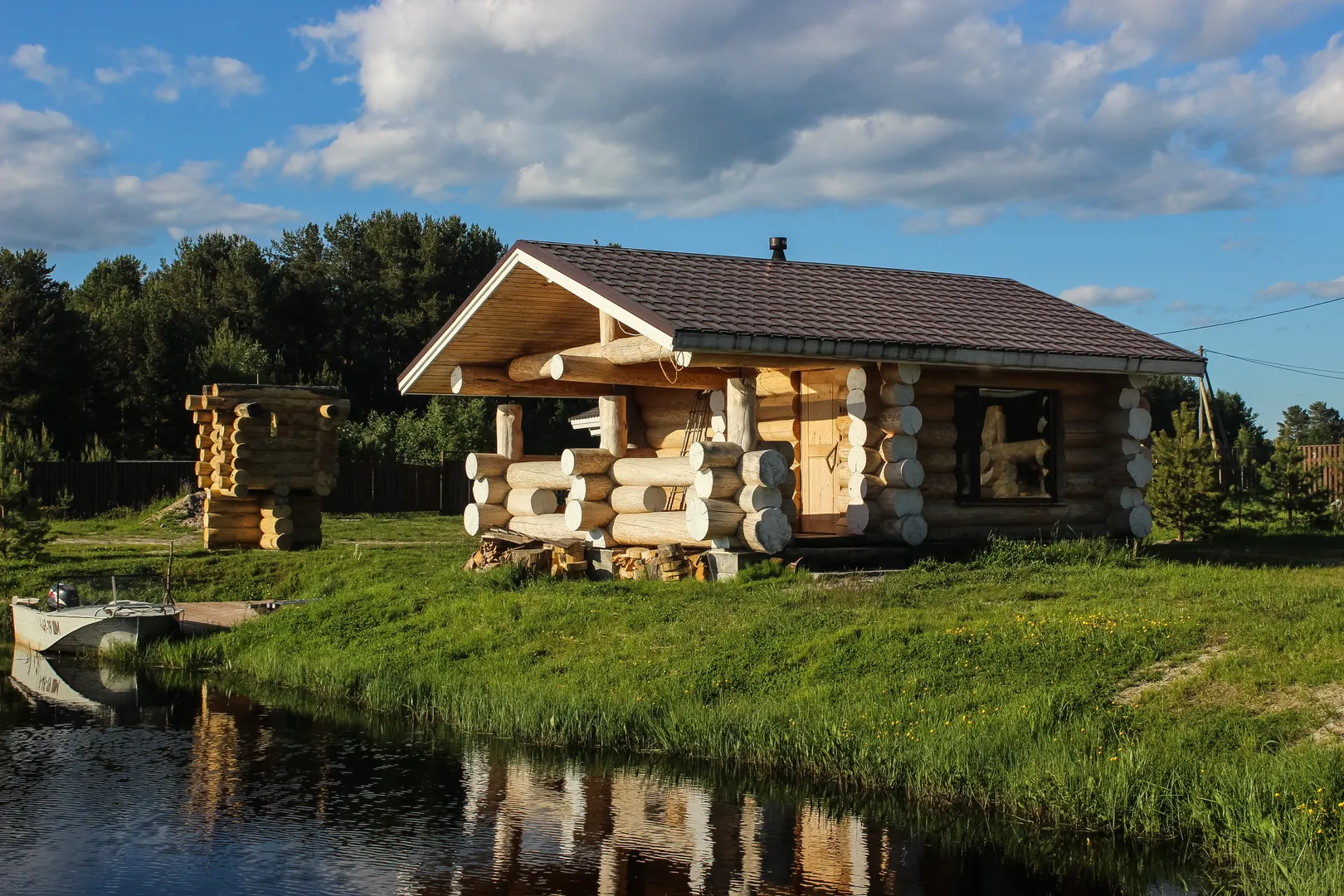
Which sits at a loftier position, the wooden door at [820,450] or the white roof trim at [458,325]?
the white roof trim at [458,325]

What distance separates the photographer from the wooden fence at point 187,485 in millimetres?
37062

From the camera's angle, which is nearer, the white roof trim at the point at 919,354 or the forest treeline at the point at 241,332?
the white roof trim at the point at 919,354

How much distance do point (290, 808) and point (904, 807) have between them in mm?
4295

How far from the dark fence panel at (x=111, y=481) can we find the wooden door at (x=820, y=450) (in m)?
23.7

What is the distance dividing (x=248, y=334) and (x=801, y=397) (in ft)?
124

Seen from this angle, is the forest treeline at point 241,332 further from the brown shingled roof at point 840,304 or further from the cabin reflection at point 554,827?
the cabin reflection at point 554,827

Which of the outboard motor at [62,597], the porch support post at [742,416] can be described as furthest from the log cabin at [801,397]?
the outboard motor at [62,597]

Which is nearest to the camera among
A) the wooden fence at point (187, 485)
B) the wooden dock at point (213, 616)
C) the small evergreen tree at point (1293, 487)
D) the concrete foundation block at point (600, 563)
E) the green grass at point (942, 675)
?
the green grass at point (942, 675)

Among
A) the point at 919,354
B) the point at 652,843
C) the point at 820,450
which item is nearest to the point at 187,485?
the point at 820,450

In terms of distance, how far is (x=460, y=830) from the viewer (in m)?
8.88

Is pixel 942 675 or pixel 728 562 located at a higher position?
pixel 728 562

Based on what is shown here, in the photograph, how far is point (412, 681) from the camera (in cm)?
1328

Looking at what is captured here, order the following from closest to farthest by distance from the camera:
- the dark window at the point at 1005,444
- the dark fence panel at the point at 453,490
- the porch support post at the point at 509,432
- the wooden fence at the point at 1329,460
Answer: the dark window at the point at 1005,444, the porch support post at the point at 509,432, the wooden fence at the point at 1329,460, the dark fence panel at the point at 453,490

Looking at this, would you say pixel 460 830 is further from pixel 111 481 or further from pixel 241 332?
pixel 241 332
